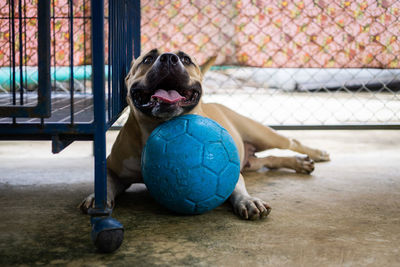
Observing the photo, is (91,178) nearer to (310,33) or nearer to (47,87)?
(47,87)

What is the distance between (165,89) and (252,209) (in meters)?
0.68

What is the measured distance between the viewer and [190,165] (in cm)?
191

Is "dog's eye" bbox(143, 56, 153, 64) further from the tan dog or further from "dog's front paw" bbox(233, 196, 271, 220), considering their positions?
"dog's front paw" bbox(233, 196, 271, 220)

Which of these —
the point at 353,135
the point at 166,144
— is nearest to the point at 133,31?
the point at 166,144

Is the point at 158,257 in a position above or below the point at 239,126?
below

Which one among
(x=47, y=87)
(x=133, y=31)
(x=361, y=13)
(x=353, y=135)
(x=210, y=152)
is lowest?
(x=353, y=135)

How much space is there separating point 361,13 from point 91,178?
4096 millimetres

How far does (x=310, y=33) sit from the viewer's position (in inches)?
232

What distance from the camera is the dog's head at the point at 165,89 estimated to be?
2137mm

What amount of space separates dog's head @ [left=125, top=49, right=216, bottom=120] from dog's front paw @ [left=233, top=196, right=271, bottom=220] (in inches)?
19.2

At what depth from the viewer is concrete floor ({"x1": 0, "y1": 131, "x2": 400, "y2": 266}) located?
5.31ft

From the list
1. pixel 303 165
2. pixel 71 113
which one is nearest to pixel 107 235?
Result: pixel 71 113

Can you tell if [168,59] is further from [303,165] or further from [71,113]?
[303,165]

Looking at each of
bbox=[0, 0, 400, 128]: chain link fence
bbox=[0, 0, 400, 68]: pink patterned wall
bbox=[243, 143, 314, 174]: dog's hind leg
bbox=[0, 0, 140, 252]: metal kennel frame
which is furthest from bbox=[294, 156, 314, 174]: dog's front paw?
bbox=[0, 0, 400, 68]: pink patterned wall
